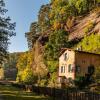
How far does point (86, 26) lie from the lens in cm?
9469

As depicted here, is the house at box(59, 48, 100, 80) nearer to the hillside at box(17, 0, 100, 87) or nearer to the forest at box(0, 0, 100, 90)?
the forest at box(0, 0, 100, 90)

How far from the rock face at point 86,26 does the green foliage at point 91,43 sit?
462cm

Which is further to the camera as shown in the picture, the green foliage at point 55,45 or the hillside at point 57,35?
the green foliage at point 55,45

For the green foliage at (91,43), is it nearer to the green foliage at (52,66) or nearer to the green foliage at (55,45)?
the green foliage at (55,45)

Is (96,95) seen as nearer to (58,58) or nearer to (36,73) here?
(58,58)

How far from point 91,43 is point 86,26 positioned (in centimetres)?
1510

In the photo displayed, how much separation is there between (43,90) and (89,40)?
30909 millimetres

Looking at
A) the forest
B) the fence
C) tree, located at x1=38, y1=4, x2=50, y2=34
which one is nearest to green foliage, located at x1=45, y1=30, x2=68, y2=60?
the forest

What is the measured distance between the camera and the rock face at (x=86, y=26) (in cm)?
9036

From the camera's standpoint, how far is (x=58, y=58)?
89.8m

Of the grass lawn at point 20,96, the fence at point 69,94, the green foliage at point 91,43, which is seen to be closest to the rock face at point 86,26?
the green foliage at point 91,43

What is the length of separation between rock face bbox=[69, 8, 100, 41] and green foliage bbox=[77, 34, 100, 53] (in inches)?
182

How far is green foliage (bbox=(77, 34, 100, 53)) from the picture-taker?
7938cm

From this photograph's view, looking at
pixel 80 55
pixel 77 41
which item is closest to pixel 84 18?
pixel 77 41
